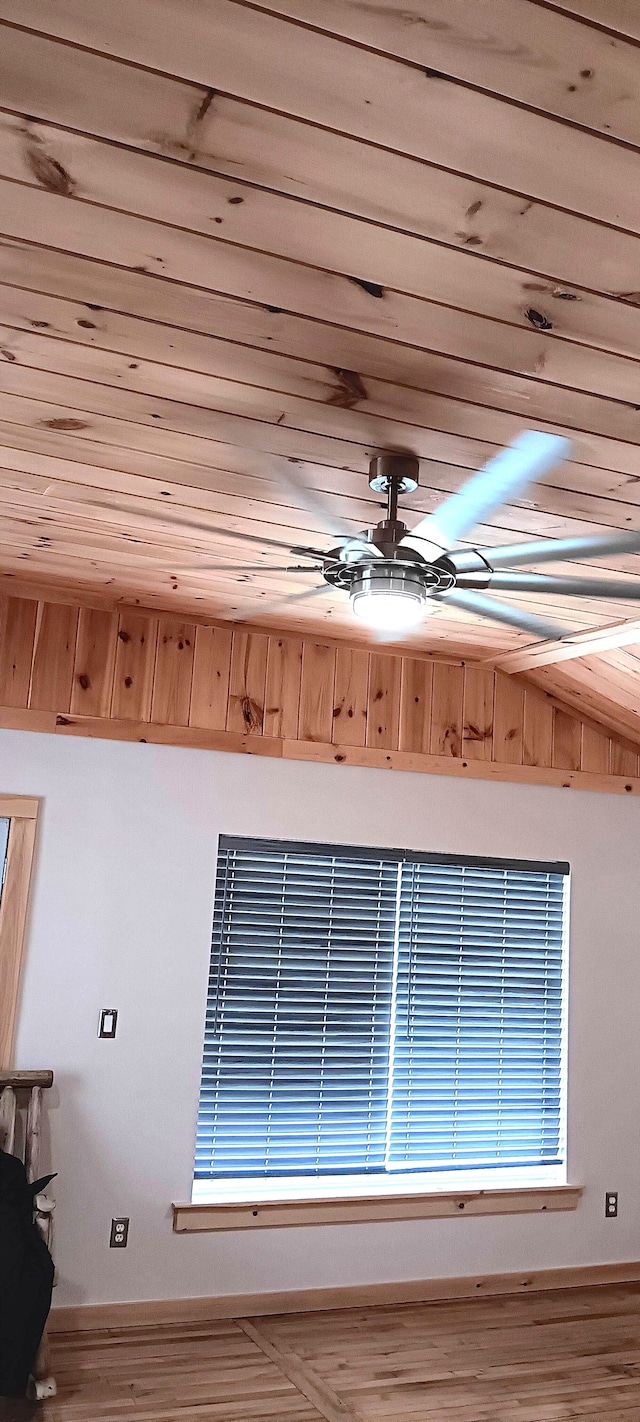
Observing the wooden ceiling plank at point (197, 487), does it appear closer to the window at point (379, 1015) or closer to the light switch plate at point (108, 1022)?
the window at point (379, 1015)

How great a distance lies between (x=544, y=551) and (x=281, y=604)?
Result: 908 millimetres

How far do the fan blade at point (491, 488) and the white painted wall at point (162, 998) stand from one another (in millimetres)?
1991

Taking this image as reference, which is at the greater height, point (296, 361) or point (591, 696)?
point (591, 696)

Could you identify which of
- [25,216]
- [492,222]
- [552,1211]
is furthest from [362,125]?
[552,1211]

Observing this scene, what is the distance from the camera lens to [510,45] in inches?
50.6

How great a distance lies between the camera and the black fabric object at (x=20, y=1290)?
318 centimetres

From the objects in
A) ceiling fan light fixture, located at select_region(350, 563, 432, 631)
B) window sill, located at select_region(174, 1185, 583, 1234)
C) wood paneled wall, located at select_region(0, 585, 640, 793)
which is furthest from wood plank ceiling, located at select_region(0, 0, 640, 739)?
window sill, located at select_region(174, 1185, 583, 1234)

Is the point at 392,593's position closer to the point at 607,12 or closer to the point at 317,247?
the point at 317,247

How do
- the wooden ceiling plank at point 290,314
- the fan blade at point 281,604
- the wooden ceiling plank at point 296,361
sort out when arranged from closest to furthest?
1. the wooden ceiling plank at point 290,314
2. the wooden ceiling plank at point 296,361
3. the fan blade at point 281,604

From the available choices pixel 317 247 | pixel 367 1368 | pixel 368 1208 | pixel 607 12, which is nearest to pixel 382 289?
pixel 317 247

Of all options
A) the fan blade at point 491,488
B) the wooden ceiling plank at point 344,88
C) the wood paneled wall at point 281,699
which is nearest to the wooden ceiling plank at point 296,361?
the fan blade at point 491,488

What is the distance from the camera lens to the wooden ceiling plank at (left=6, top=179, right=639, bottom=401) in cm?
166

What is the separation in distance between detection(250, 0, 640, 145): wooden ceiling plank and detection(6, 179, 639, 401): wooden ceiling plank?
1.03 feet

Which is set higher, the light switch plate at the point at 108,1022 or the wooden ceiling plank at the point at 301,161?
the wooden ceiling plank at the point at 301,161
